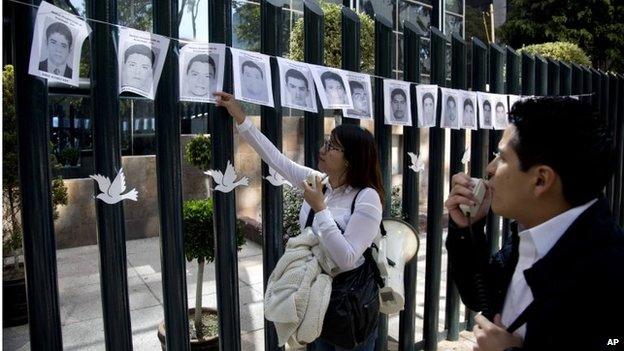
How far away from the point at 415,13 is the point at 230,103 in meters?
13.4

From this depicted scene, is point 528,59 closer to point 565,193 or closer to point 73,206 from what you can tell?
point 565,193

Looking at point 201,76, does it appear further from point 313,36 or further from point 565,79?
point 565,79

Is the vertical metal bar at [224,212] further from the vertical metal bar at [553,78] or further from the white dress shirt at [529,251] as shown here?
the vertical metal bar at [553,78]

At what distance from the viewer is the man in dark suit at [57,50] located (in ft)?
5.86

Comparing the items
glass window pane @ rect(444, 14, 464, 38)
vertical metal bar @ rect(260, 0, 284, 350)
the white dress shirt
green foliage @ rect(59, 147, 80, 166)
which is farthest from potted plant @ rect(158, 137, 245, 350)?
glass window pane @ rect(444, 14, 464, 38)

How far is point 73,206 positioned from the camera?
Result: 7.58 m

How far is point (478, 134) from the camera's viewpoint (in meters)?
3.86

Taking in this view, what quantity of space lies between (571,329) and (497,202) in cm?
43

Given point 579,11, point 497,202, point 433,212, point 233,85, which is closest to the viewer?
point 497,202

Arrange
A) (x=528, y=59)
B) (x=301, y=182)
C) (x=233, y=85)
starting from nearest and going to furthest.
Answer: (x=233, y=85) → (x=301, y=182) → (x=528, y=59)

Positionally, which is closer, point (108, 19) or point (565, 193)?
point (565, 193)

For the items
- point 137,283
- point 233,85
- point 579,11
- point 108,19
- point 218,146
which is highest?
point 579,11

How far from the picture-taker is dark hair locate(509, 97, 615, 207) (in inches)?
53.0

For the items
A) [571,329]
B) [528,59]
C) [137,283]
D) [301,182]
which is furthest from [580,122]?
[137,283]
